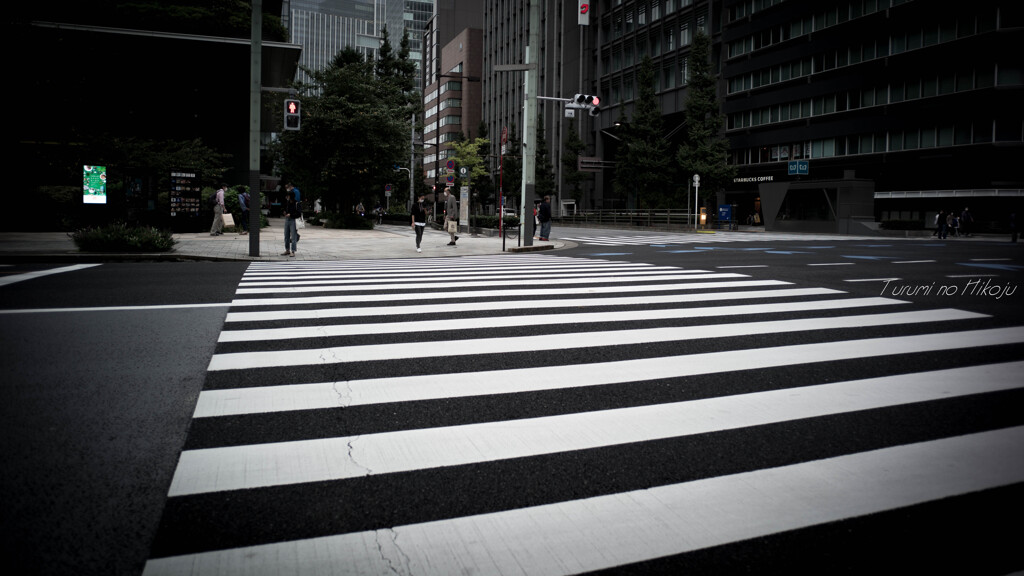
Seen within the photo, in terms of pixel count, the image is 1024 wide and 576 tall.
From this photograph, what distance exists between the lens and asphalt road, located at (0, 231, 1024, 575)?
8.20ft

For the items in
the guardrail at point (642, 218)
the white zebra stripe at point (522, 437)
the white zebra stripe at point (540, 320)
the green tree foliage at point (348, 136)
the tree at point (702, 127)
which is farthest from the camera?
the tree at point (702, 127)

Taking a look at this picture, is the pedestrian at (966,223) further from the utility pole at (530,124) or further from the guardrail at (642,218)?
the utility pole at (530,124)

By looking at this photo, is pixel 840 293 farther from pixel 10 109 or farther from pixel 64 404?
pixel 10 109

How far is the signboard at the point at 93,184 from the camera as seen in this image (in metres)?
19.1

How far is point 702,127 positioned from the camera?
4738 centimetres

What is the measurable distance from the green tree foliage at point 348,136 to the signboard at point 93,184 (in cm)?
1444

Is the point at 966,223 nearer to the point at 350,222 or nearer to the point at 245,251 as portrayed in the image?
the point at 350,222

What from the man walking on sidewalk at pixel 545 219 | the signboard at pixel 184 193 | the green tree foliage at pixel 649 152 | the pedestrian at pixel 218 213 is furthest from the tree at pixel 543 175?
the pedestrian at pixel 218 213

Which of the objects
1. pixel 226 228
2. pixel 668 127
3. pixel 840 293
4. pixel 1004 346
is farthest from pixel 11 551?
pixel 668 127

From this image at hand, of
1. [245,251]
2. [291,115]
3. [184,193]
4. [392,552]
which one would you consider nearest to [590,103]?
[291,115]

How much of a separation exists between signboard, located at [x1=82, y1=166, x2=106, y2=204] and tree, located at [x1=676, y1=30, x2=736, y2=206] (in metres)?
37.2

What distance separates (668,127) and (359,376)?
60.9 m

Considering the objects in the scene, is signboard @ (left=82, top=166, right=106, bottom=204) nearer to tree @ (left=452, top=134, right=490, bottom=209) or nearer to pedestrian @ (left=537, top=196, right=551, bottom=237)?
pedestrian @ (left=537, top=196, right=551, bottom=237)

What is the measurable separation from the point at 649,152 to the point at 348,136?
978 inches
